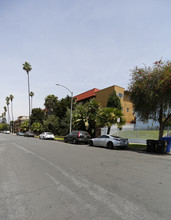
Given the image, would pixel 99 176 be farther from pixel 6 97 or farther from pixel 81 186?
pixel 6 97

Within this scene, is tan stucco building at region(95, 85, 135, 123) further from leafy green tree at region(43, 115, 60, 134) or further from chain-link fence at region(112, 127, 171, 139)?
chain-link fence at region(112, 127, 171, 139)

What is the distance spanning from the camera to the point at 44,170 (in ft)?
19.1

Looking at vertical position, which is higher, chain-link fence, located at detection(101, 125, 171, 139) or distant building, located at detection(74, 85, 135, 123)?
distant building, located at detection(74, 85, 135, 123)

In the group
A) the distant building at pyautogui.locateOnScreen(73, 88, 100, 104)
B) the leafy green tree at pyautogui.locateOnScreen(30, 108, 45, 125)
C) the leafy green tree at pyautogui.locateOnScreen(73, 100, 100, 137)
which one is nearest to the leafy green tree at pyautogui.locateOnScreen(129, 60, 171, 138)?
the leafy green tree at pyautogui.locateOnScreen(73, 100, 100, 137)

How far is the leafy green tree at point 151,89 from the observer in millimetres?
11352

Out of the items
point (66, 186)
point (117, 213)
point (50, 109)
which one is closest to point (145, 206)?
point (117, 213)

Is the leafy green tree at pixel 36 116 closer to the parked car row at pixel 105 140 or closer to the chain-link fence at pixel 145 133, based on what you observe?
the parked car row at pixel 105 140

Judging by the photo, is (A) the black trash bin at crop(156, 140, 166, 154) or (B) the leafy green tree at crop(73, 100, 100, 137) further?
(B) the leafy green tree at crop(73, 100, 100, 137)

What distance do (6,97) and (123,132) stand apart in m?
81.2

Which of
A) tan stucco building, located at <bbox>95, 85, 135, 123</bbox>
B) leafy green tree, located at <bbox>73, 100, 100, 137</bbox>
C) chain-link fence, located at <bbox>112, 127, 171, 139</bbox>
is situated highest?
tan stucco building, located at <bbox>95, 85, 135, 123</bbox>

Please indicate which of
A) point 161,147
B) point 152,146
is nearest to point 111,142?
point 152,146

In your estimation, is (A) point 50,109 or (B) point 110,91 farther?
(A) point 50,109

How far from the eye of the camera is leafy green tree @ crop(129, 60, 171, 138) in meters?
11.4

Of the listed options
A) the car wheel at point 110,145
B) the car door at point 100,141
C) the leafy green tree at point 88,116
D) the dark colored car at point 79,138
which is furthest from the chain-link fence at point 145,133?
the car wheel at point 110,145
